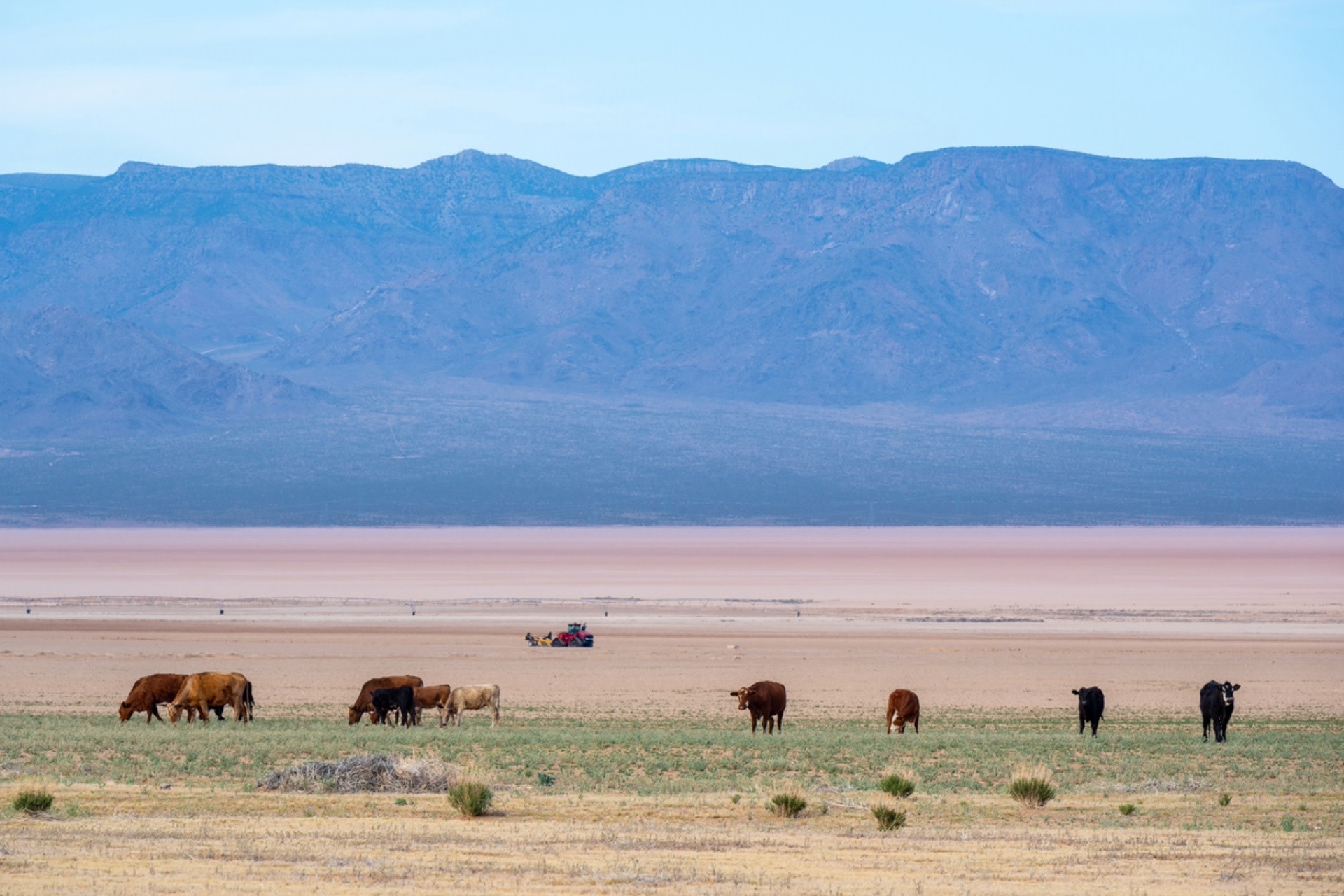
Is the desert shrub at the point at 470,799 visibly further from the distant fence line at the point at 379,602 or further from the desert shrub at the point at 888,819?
the distant fence line at the point at 379,602

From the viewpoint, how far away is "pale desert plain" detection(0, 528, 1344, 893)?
12.0 m

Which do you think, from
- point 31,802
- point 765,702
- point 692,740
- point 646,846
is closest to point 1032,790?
point 646,846

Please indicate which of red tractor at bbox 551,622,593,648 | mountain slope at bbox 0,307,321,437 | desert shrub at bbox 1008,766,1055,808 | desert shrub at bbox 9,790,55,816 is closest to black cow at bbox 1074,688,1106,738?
desert shrub at bbox 1008,766,1055,808

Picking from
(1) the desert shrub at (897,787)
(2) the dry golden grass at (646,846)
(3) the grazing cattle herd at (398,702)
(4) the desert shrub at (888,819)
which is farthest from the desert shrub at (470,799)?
A: (3) the grazing cattle herd at (398,702)

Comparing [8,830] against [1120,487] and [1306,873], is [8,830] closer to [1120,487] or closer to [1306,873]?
[1306,873]

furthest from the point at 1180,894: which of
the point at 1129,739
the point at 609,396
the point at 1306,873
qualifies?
the point at 609,396

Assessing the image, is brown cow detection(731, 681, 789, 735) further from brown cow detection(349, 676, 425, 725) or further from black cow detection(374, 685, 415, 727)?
brown cow detection(349, 676, 425, 725)

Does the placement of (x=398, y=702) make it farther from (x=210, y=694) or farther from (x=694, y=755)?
(x=694, y=755)

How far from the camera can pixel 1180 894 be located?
1098 cm

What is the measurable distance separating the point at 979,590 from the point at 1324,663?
98.2 ft

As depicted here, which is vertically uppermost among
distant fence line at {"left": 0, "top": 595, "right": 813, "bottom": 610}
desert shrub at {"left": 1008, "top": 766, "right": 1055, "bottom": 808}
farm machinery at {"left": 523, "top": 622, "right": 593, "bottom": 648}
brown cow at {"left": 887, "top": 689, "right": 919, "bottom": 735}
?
distant fence line at {"left": 0, "top": 595, "right": 813, "bottom": 610}

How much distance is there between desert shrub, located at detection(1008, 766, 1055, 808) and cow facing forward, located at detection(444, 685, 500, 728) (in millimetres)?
9306

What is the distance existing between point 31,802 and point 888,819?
6860 millimetres

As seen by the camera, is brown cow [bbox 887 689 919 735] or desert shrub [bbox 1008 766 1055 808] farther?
brown cow [bbox 887 689 919 735]
